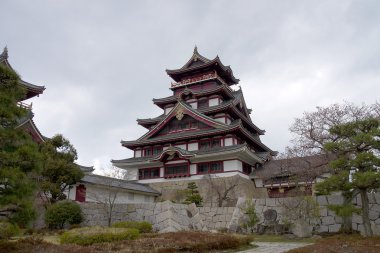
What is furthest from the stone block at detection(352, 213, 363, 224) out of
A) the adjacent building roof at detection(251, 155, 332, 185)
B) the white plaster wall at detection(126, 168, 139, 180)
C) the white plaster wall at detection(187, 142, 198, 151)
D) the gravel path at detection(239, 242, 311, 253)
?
the white plaster wall at detection(126, 168, 139, 180)

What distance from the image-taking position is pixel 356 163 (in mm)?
14258

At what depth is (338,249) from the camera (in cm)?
1081

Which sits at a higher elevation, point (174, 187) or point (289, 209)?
point (174, 187)

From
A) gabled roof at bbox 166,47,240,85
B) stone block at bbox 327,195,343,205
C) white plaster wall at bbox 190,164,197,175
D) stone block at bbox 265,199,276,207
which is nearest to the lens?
stone block at bbox 327,195,343,205

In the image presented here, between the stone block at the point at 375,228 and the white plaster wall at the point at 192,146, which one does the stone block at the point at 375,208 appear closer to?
the stone block at the point at 375,228

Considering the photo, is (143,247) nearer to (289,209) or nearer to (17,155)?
(17,155)

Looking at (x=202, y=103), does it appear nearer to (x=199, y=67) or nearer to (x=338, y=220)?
(x=199, y=67)

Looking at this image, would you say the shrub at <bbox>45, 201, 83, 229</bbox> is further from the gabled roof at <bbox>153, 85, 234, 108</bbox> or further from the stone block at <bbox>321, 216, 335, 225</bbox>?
the gabled roof at <bbox>153, 85, 234, 108</bbox>

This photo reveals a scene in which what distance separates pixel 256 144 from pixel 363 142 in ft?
76.4

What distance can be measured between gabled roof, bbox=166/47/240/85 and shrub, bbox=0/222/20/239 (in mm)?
31097

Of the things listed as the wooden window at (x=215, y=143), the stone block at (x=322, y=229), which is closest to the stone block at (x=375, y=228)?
the stone block at (x=322, y=229)

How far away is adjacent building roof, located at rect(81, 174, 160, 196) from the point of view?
28.4 metres

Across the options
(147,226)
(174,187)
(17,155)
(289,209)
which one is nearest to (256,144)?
(174,187)

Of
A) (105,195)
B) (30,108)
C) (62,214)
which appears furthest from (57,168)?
(105,195)
